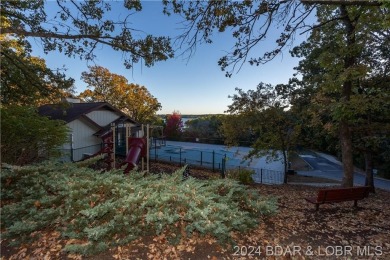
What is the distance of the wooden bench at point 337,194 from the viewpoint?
5879mm

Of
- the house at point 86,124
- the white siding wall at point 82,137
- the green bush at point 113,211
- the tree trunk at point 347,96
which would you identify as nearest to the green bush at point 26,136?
the green bush at point 113,211

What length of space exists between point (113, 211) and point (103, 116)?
17482mm

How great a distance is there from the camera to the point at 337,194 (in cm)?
607

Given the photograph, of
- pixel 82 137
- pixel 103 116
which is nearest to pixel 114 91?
pixel 103 116

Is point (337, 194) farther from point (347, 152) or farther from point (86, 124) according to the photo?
point (86, 124)

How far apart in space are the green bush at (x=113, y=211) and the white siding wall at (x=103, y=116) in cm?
1449

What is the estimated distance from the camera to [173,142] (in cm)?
3981

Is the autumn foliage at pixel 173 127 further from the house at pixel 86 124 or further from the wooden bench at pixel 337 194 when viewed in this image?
the wooden bench at pixel 337 194

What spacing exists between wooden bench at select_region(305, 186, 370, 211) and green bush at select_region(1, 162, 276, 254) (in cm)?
224

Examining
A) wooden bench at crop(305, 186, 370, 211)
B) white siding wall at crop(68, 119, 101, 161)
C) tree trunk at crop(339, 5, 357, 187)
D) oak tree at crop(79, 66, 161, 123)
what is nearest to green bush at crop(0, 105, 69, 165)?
wooden bench at crop(305, 186, 370, 211)

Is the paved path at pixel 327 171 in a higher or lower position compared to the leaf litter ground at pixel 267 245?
lower

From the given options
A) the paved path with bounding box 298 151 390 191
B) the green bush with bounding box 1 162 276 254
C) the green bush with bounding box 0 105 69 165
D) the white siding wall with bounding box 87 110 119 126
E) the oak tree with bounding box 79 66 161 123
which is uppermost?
the oak tree with bounding box 79 66 161 123

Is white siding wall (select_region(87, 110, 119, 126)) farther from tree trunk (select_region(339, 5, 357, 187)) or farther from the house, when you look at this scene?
tree trunk (select_region(339, 5, 357, 187))

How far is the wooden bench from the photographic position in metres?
5.88
